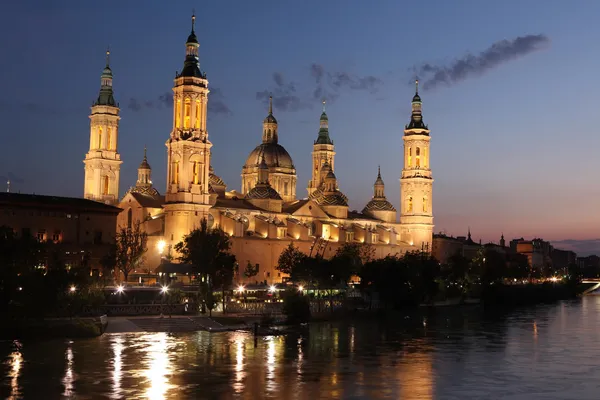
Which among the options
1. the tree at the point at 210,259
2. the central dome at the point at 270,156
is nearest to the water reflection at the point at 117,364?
the tree at the point at 210,259

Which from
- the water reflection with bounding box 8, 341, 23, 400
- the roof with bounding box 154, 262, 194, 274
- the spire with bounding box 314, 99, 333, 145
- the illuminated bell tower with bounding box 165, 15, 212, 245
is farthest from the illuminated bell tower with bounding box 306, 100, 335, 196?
the water reflection with bounding box 8, 341, 23, 400

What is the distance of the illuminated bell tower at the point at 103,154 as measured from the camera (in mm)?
119438

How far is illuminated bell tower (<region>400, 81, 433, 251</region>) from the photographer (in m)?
150

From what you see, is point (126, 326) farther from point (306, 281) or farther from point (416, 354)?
point (306, 281)

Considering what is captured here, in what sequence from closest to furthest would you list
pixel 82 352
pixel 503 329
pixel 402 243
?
pixel 82 352
pixel 503 329
pixel 402 243

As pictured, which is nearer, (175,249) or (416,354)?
(416,354)

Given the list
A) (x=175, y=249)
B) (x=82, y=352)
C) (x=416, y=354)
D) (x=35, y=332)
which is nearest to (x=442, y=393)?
(x=416, y=354)

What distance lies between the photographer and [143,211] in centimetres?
11581

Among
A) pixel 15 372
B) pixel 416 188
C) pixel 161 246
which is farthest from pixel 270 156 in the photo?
pixel 15 372

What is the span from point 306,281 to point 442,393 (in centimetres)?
6036

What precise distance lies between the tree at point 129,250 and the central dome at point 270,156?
38.3 meters

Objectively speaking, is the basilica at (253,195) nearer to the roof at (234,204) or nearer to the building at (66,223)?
the roof at (234,204)

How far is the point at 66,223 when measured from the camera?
95.5 metres

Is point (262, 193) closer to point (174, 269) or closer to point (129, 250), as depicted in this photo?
point (129, 250)
